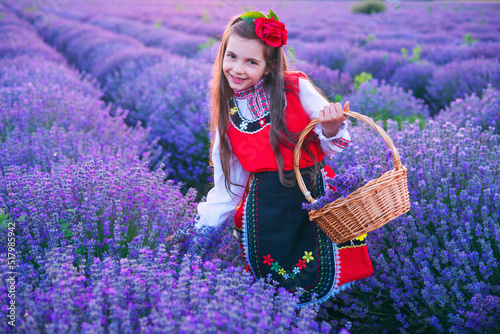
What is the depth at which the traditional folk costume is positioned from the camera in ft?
5.65

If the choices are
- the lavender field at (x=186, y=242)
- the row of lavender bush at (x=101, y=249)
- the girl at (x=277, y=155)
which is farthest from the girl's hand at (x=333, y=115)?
the row of lavender bush at (x=101, y=249)

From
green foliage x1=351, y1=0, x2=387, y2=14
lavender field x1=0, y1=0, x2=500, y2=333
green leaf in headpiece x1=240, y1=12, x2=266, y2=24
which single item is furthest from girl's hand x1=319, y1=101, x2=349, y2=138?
green foliage x1=351, y1=0, x2=387, y2=14

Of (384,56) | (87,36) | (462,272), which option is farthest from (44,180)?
(87,36)

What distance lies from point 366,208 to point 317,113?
520 mm

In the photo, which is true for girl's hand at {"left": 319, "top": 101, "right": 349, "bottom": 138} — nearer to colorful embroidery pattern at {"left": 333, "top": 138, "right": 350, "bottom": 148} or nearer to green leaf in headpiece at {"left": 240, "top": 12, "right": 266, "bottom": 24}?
colorful embroidery pattern at {"left": 333, "top": 138, "right": 350, "bottom": 148}

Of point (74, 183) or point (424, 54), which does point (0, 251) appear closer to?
point (74, 183)

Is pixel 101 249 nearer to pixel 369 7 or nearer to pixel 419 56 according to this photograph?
pixel 419 56

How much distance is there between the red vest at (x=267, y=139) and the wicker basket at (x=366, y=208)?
31cm

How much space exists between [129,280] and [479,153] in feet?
6.38

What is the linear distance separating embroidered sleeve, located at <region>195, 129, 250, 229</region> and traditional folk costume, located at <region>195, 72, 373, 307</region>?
0.13 metres

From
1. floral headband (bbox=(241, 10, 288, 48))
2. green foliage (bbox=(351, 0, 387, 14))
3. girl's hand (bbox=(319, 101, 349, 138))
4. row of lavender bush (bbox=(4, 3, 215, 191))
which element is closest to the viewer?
girl's hand (bbox=(319, 101, 349, 138))

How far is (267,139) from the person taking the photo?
176cm

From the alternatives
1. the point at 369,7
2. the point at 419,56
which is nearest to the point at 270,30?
the point at 419,56

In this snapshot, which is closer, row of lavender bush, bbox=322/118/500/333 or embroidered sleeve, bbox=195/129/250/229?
row of lavender bush, bbox=322/118/500/333
